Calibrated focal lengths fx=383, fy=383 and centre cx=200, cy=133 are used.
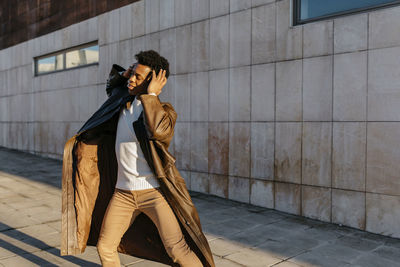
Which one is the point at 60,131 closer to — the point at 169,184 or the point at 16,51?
the point at 16,51

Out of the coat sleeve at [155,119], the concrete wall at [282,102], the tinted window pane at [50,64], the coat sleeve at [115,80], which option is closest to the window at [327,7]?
the concrete wall at [282,102]

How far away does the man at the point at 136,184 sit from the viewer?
2961mm

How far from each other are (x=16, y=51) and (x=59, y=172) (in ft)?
20.9

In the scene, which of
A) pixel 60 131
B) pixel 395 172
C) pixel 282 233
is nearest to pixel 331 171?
pixel 395 172

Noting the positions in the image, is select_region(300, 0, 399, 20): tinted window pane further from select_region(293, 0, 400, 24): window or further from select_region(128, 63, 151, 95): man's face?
select_region(128, 63, 151, 95): man's face

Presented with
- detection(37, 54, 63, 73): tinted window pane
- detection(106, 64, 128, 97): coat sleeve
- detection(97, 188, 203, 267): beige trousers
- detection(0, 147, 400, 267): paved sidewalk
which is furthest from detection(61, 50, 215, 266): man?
detection(37, 54, 63, 73): tinted window pane

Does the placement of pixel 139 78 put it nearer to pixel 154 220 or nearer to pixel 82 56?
pixel 154 220

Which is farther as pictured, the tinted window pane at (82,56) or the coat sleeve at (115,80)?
the tinted window pane at (82,56)

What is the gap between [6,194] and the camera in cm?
745

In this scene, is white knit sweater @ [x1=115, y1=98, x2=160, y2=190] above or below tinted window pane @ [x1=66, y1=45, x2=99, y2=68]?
below

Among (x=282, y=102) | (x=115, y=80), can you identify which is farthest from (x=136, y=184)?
(x=282, y=102)

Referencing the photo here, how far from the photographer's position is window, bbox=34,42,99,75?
1097 centimetres

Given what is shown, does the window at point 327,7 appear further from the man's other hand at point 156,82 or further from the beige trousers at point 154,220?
the beige trousers at point 154,220

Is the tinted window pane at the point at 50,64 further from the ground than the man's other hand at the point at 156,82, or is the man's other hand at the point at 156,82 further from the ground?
the tinted window pane at the point at 50,64
